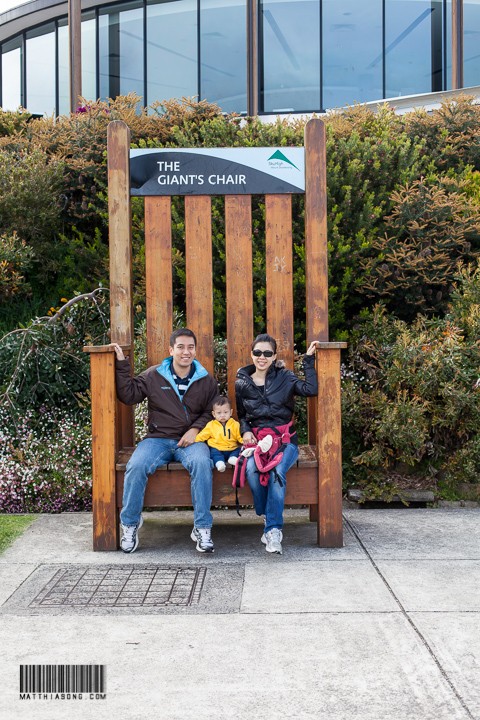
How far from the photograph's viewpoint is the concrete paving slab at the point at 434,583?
4.08m

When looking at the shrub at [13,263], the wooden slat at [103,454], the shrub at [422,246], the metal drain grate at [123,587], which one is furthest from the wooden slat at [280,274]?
the shrub at [13,263]

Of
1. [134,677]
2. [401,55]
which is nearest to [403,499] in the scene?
[134,677]

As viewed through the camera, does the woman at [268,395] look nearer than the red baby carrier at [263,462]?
No

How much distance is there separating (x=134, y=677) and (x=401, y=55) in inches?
760

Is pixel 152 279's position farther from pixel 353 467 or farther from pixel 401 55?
pixel 401 55

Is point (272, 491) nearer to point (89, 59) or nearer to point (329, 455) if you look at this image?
point (329, 455)

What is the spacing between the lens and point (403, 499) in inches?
254

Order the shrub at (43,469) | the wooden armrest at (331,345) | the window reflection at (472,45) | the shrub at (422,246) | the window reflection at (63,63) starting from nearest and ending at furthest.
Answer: the wooden armrest at (331,345), the shrub at (43,469), the shrub at (422,246), the window reflection at (472,45), the window reflection at (63,63)

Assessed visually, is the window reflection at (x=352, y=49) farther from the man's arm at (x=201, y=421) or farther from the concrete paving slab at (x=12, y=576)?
the concrete paving slab at (x=12, y=576)

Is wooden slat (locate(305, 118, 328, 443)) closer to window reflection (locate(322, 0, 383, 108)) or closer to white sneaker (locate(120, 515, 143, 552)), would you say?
white sneaker (locate(120, 515, 143, 552))

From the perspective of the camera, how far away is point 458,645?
353 centimetres

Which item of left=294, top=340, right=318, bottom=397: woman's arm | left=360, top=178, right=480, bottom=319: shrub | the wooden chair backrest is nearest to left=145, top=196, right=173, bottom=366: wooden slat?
the wooden chair backrest

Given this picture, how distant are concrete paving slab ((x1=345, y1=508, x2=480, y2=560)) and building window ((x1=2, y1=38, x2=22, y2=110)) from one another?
2015cm

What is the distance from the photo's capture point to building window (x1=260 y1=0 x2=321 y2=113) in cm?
2002
